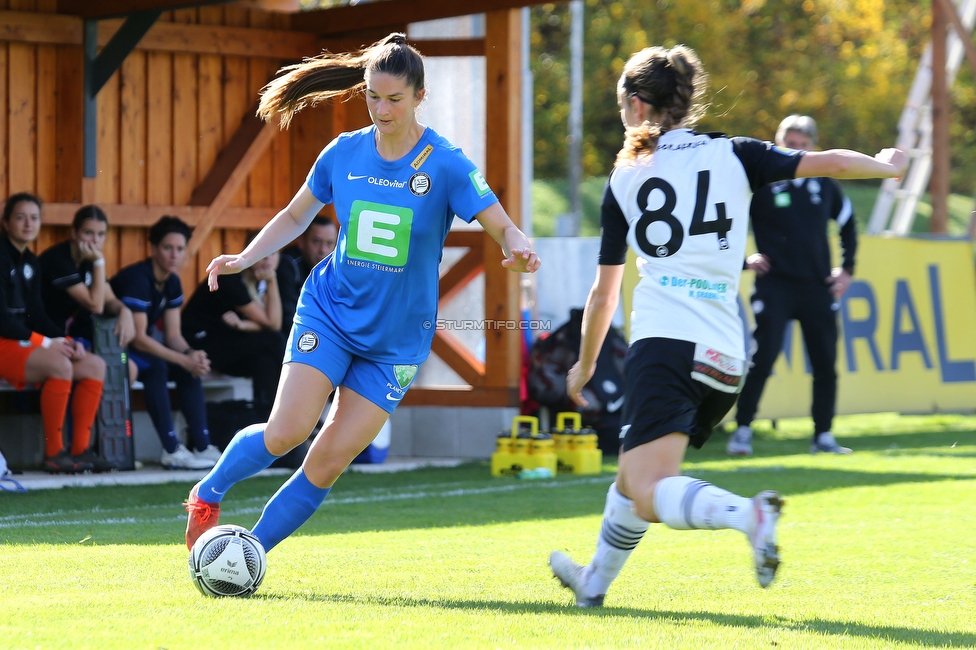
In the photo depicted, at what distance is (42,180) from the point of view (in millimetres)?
11508

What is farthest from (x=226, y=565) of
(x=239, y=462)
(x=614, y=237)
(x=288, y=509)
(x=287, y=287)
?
(x=287, y=287)

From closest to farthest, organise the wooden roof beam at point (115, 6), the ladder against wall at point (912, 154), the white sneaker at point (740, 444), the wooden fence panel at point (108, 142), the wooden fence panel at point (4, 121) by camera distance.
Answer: the wooden roof beam at point (115, 6) → the white sneaker at point (740, 444) → the wooden fence panel at point (4, 121) → the wooden fence panel at point (108, 142) → the ladder against wall at point (912, 154)

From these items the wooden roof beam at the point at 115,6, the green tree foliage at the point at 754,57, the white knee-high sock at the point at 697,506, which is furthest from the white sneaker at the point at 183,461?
the green tree foliage at the point at 754,57

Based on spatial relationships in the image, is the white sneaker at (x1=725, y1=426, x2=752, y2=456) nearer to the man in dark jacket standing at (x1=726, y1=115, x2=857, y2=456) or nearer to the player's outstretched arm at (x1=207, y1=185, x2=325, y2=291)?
the man in dark jacket standing at (x1=726, y1=115, x2=857, y2=456)

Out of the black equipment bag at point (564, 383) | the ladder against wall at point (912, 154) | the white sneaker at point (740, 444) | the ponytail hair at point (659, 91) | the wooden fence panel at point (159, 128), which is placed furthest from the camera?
the ladder against wall at point (912, 154)

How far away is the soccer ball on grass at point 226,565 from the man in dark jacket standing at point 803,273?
6.72 meters

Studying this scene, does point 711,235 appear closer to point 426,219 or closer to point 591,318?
point 591,318

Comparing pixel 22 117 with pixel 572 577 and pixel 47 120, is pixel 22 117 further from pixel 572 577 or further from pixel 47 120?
pixel 572 577

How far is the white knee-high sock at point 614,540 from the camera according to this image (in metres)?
4.62

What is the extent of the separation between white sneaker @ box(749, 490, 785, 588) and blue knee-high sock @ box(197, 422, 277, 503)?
1922 millimetres

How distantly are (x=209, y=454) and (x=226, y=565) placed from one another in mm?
5555

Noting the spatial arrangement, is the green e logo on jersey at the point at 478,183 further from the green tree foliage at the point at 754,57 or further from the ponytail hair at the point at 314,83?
the green tree foliage at the point at 754,57

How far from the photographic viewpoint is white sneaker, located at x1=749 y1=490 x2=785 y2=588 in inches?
155

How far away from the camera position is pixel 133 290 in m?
10.1
